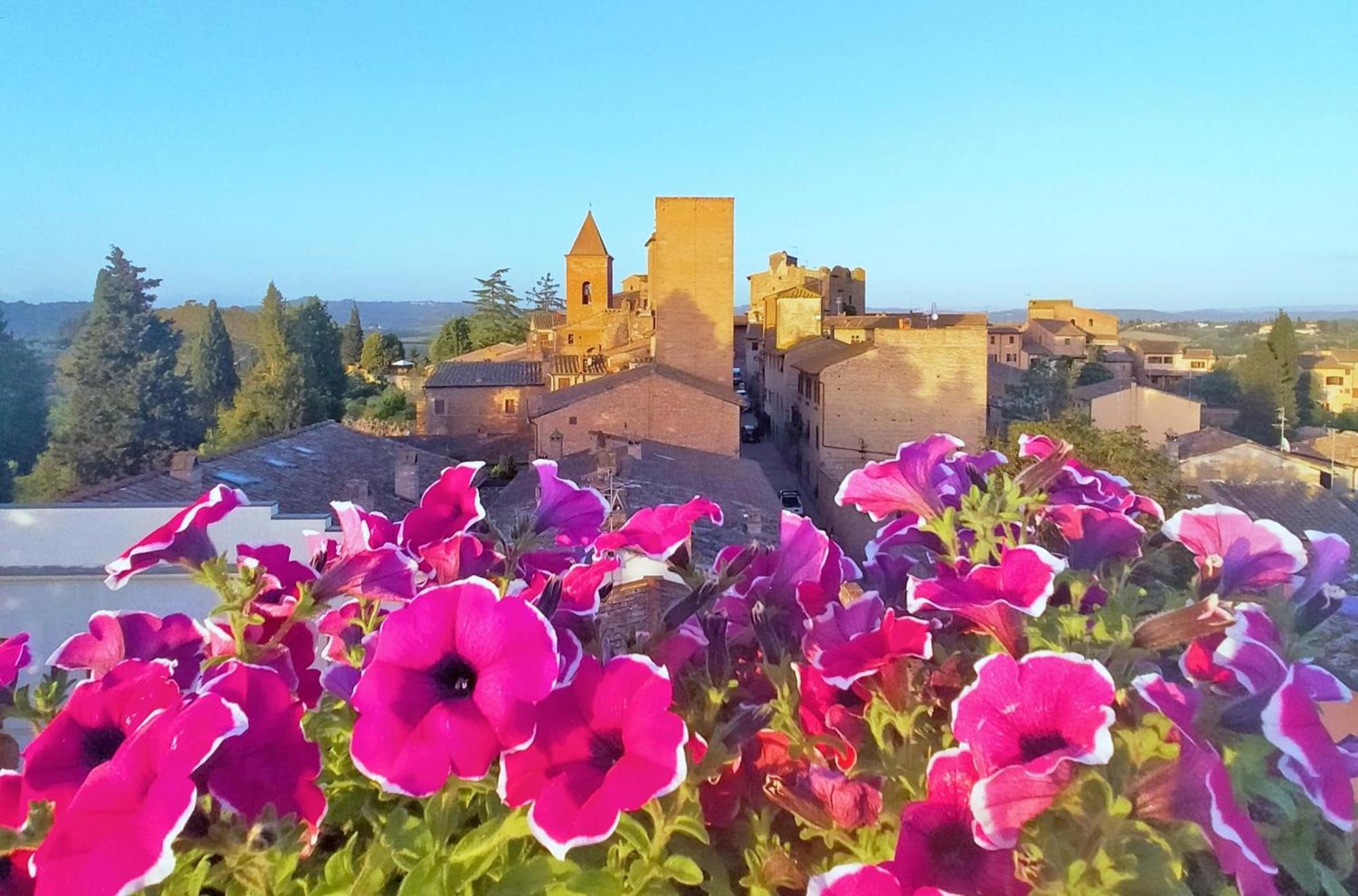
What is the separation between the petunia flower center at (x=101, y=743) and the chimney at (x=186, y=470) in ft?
40.6

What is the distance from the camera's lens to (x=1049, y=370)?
26547 millimetres

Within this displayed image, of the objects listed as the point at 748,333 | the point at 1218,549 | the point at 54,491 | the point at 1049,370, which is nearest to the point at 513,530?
the point at 1218,549

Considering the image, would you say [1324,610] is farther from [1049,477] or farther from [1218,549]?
[1049,477]

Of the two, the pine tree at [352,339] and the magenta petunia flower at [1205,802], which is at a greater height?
the magenta petunia flower at [1205,802]

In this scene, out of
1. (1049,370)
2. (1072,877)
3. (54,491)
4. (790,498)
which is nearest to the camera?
(1072,877)

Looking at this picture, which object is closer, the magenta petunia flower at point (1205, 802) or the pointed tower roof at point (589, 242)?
the magenta petunia flower at point (1205, 802)

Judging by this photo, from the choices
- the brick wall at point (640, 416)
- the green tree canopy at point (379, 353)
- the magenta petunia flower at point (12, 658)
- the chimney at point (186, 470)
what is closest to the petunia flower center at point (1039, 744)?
the magenta petunia flower at point (12, 658)

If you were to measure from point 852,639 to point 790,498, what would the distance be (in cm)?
1976

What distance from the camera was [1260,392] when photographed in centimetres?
2909

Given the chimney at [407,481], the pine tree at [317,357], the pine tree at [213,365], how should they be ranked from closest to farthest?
the chimney at [407,481]
the pine tree at [317,357]
the pine tree at [213,365]

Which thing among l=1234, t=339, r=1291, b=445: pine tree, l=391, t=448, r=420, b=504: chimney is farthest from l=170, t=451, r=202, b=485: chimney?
l=1234, t=339, r=1291, b=445: pine tree

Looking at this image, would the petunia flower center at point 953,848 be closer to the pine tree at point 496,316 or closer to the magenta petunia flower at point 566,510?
the magenta petunia flower at point 566,510

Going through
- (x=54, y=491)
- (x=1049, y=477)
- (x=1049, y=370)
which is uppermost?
(x=1049, y=477)

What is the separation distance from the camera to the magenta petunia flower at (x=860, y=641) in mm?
950
